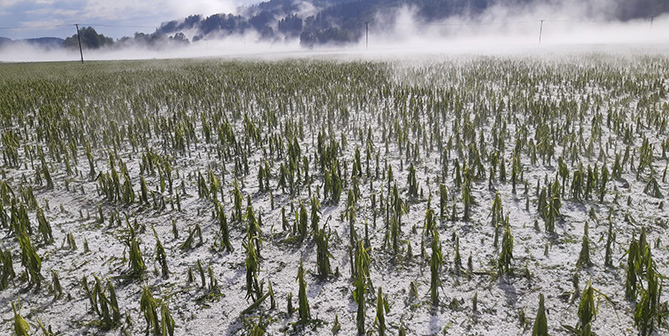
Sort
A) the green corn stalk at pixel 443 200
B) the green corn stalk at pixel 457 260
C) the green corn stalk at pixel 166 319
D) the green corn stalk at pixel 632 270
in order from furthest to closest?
the green corn stalk at pixel 443 200, the green corn stalk at pixel 457 260, the green corn stalk at pixel 632 270, the green corn stalk at pixel 166 319

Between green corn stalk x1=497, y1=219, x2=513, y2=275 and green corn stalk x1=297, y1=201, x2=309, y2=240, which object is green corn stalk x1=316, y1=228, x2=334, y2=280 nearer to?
green corn stalk x1=297, y1=201, x2=309, y2=240

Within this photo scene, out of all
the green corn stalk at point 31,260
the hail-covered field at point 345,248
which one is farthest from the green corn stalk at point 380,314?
the green corn stalk at point 31,260

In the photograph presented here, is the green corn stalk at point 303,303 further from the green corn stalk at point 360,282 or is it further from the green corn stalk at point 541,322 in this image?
the green corn stalk at point 541,322

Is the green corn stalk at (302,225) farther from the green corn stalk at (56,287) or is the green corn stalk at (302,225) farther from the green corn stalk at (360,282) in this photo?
the green corn stalk at (56,287)

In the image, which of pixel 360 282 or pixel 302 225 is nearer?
pixel 360 282

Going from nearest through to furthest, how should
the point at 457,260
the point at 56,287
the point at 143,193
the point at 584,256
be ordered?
1. the point at 56,287
2. the point at 584,256
3. the point at 457,260
4. the point at 143,193

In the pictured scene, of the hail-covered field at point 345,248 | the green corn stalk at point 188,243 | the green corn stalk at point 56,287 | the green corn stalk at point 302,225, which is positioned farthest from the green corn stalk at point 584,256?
the green corn stalk at point 56,287

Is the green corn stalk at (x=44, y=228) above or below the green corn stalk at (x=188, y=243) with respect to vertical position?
above

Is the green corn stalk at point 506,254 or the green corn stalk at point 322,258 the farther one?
the green corn stalk at point 322,258

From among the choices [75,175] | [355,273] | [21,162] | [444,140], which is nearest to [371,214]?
[355,273]

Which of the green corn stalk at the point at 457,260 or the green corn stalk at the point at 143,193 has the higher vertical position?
the green corn stalk at the point at 143,193

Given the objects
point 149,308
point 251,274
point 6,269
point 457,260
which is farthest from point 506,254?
point 6,269

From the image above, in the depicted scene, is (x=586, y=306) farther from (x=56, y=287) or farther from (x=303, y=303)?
(x=56, y=287)

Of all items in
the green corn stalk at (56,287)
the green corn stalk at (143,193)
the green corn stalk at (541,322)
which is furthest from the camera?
the green corn stalk at (143,193)
